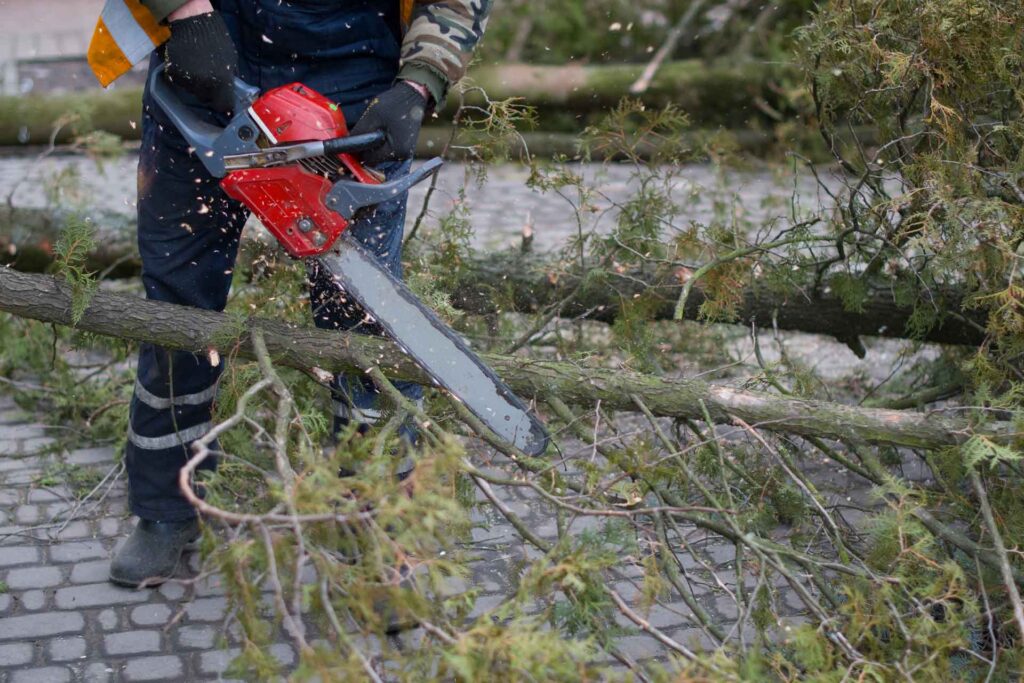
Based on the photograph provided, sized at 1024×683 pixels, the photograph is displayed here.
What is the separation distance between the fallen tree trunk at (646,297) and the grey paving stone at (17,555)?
133 centimetres

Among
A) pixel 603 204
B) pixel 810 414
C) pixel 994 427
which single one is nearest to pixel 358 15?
pixel 810 414

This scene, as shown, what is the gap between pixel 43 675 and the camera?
8.38ft

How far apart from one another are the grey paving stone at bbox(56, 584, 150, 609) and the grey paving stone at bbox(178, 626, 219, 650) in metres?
0.20

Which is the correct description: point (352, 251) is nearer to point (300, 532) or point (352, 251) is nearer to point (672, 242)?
point (300, 532)

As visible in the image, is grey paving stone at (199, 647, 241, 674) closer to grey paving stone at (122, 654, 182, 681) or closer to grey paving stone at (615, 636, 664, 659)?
grey paving stone at (122, 654, 182, 681)

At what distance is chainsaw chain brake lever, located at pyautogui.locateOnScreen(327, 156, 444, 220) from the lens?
2.43m

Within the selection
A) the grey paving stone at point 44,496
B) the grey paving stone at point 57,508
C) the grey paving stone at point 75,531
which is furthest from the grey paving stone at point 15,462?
the grey paving stone at point 75,531

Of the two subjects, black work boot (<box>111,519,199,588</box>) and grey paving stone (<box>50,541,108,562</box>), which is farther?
grey paving stone (<box>50,541,108,562</box>)

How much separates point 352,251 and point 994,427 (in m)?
1.48

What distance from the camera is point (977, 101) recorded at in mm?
2885

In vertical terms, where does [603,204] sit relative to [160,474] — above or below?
below

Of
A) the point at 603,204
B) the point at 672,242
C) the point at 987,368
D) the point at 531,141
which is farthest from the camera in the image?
the point at 531,141

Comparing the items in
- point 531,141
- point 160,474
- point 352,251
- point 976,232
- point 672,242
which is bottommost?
point 531,141

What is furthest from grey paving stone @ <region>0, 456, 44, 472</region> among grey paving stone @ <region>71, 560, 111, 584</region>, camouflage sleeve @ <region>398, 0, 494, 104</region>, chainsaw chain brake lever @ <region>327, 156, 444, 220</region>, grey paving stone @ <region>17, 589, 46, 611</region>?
camouflage sleeve @ <region>398, 0, 494, 104</region>
